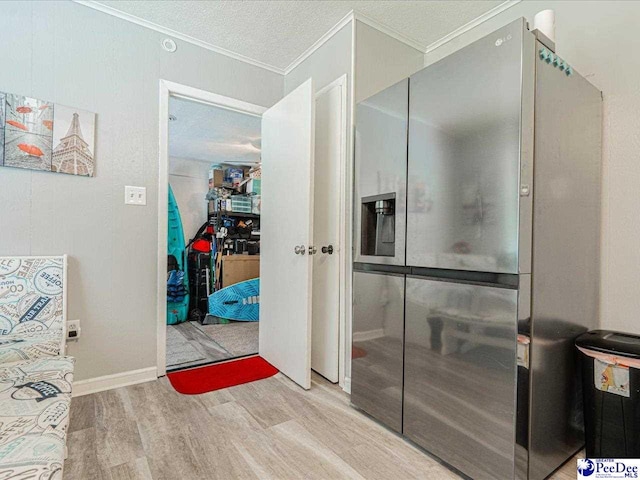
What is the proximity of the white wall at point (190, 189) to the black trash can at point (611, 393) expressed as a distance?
5.08 m

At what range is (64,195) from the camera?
2031 millimetres

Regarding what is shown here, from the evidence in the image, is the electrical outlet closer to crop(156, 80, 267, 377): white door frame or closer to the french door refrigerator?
crop(156, 80, 267, 377): white door frame

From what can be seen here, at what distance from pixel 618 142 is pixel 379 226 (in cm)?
121

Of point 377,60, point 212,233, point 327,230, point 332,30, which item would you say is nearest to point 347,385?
point 327,230

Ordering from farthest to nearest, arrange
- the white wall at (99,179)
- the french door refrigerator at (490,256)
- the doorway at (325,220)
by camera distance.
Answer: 1. the doorway at (325,220)
2. the white wall at (99,179)
3. the french door refrigerator at (490,256)

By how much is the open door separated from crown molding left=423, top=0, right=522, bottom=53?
1077 millimetres

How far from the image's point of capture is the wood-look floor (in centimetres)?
143

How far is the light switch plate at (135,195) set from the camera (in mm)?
2229

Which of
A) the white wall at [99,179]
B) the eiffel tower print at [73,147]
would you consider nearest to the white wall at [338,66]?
the white wall at [99,179]

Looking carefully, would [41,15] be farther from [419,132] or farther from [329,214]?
[419,132]

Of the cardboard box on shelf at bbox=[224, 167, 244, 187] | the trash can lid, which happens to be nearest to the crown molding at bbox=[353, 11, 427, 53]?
the trash can lid

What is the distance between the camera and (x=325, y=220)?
7.91 feet

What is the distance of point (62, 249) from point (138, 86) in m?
1.17

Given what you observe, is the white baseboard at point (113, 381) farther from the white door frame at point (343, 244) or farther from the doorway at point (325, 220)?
the white door frame at point (343, 244)
